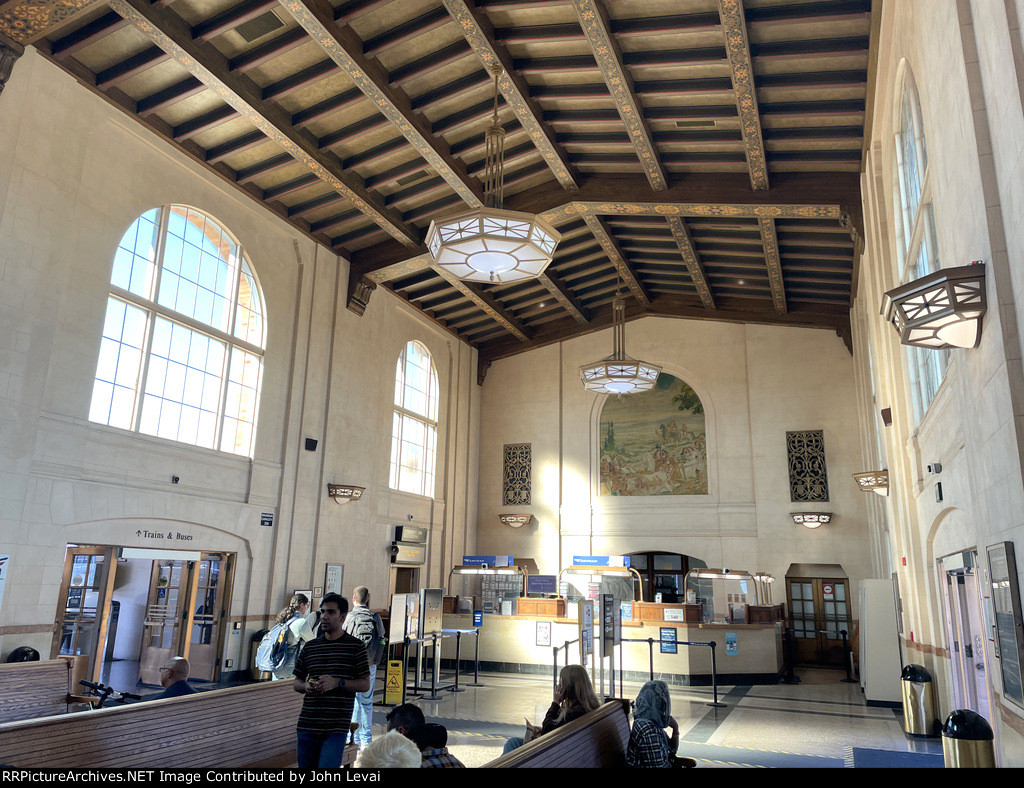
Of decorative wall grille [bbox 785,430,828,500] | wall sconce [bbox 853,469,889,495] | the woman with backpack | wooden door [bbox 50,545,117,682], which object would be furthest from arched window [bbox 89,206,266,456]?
decorative wall grille [bbox 785,430,828,500]

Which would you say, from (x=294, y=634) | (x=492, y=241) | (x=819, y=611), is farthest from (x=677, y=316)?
(x=294, y=634)

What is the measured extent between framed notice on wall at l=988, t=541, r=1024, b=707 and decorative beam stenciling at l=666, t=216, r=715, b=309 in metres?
9.38

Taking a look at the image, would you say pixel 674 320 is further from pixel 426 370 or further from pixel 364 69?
pixel 364 69

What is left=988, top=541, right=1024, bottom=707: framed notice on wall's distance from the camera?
378cm

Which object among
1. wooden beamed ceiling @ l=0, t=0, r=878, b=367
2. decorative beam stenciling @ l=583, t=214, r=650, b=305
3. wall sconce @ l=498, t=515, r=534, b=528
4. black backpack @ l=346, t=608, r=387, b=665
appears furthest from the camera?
wall sconce @ l=498, t=515, r=534, b=528

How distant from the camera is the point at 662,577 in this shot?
17.2 m

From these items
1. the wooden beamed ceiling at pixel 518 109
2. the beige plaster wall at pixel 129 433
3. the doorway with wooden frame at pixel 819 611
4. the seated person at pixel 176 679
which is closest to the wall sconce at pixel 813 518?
the doorway with wooden frame at pixel 819 611

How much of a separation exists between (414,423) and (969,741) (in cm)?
1323

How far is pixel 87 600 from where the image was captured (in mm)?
9023

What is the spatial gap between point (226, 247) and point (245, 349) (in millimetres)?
1609

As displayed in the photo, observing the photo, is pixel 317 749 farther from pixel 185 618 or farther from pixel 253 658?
pixel 253 658

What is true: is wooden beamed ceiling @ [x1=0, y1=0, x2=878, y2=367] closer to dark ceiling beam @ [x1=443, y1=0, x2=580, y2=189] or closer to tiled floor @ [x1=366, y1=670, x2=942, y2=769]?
dark ceiling beam @ [x1=443, y1=0, x2=580, y2=189]

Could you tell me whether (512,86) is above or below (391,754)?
above
